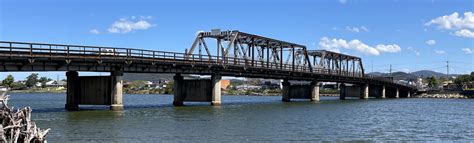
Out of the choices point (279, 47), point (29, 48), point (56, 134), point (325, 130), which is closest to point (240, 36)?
point (279, 47)

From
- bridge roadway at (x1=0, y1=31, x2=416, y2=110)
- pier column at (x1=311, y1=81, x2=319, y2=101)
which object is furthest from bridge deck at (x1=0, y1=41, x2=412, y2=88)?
pier column at (x1=311, y1=81, x2=319, y2=101)

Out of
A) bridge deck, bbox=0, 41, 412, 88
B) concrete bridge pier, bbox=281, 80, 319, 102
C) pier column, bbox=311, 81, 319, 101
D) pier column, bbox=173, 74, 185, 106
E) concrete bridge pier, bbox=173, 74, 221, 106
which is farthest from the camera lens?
pier column, bbox=311, 81, 319, 101

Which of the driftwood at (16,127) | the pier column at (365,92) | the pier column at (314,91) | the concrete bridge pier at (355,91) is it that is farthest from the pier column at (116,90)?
the pier column at (365,92)

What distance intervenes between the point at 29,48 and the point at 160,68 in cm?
2394

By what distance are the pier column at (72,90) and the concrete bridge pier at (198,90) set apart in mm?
23347

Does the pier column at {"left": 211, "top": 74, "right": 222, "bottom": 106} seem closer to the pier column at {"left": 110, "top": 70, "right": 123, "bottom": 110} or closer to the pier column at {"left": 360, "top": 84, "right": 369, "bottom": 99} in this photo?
the pier column at {"left": 110, "top": 70, "right": 123, "bottom": 110}

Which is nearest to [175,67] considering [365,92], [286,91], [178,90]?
[178,90]

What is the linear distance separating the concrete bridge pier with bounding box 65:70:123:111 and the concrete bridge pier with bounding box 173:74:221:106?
21.7 m

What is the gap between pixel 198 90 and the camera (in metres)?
92.2

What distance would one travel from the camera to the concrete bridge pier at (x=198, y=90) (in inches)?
3548

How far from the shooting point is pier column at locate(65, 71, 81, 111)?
66938 millimetres

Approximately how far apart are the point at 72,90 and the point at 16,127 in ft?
167

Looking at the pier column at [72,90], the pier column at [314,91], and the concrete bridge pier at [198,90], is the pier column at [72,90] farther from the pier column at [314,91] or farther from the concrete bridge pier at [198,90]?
the pier column at [314,91]

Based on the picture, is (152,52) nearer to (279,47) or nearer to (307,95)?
(279,47)
